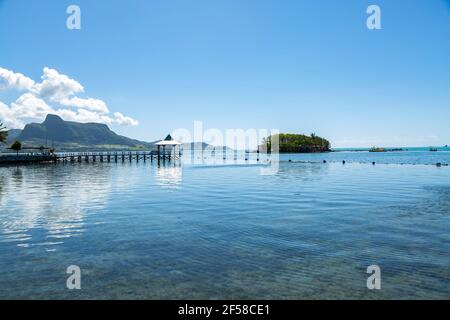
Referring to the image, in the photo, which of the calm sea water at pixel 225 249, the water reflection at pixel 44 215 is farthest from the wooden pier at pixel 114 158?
the calm sea water at pixel 225 249

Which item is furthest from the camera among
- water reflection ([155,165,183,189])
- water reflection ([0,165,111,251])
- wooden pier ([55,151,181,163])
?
wooden pier ([55,151,181,163])

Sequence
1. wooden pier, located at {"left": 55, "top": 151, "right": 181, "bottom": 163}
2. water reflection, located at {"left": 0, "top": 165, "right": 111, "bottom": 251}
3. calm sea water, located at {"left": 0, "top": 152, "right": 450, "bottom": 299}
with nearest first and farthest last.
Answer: calm sea water, located at {"left": 0, "top": 152, "right": 450, "bottom": 299} → water reflection, located at {"left": 0, "top": 165, "right": 111, "bottom": 251} → wooden pier, located at {"left": 55, "top": 151, "right": 181, "bottom": 163}

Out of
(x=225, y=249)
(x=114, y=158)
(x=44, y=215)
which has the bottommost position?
(x=225, y=249)

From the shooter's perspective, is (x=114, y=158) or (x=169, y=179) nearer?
(x=169, y=179)

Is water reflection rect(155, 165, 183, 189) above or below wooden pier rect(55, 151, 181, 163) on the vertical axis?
below

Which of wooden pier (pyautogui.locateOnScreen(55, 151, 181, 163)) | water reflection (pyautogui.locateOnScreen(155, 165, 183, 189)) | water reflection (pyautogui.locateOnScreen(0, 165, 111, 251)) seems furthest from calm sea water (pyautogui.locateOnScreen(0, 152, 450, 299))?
wooden pier (pyautogui.locateOnScreen(55, 151, 181, 163))

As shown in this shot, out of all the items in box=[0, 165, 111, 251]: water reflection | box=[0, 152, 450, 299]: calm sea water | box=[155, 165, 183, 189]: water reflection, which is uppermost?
box=[155, 165, 183, 189]: water reflection

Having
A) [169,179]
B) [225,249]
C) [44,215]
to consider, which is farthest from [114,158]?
[225,249]

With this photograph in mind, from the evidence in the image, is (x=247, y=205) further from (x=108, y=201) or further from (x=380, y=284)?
(x=380, y=284)

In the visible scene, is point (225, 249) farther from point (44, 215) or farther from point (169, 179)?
point (169, 179)

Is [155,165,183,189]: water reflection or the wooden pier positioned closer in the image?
[155,165,183,189]: water reflection

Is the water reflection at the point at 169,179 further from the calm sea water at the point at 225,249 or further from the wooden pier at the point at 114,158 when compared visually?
the wooden pier at the point at 114,158

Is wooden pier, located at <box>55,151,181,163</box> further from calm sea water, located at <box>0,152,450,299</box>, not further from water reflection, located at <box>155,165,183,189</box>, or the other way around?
calm sea water, located at <box>0,152,450,299</box>

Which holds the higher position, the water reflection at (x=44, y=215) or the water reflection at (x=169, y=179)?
the water reflection at (x=169, y=179)
